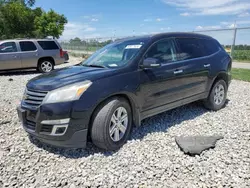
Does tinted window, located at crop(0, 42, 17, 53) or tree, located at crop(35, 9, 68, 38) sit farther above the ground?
tree, located at crop(35, 9, 68, 38)

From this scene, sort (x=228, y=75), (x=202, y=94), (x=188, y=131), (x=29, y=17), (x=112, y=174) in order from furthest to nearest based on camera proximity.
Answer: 1. (x=29, y=17)
2. (x=228, y=75)
3. (x=202, y=94)
4. (x=188, y=131)
5. (x=112, y=174)

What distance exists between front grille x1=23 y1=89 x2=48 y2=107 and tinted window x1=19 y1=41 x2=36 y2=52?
8.59 m

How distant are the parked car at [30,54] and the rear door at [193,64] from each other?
8644 millimetres

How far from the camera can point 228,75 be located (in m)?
5.45

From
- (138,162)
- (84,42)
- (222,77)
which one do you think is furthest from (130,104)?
(84,42)

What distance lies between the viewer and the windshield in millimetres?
3754

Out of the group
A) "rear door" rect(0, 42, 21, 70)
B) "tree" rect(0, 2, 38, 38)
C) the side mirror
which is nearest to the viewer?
the side mirror

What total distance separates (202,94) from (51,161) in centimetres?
338

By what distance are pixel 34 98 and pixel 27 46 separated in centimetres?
895

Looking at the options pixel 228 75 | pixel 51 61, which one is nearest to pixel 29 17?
pixel 51 61

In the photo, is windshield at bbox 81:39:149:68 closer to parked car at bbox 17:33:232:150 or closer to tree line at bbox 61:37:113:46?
parked car at bbox 17:33:232:150

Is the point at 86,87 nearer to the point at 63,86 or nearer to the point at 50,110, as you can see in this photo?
the point at 63,86

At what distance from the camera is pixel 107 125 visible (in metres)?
3.14

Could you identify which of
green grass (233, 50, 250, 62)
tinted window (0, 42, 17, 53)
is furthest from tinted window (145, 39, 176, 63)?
green grass (233, 50, 250, 62)
